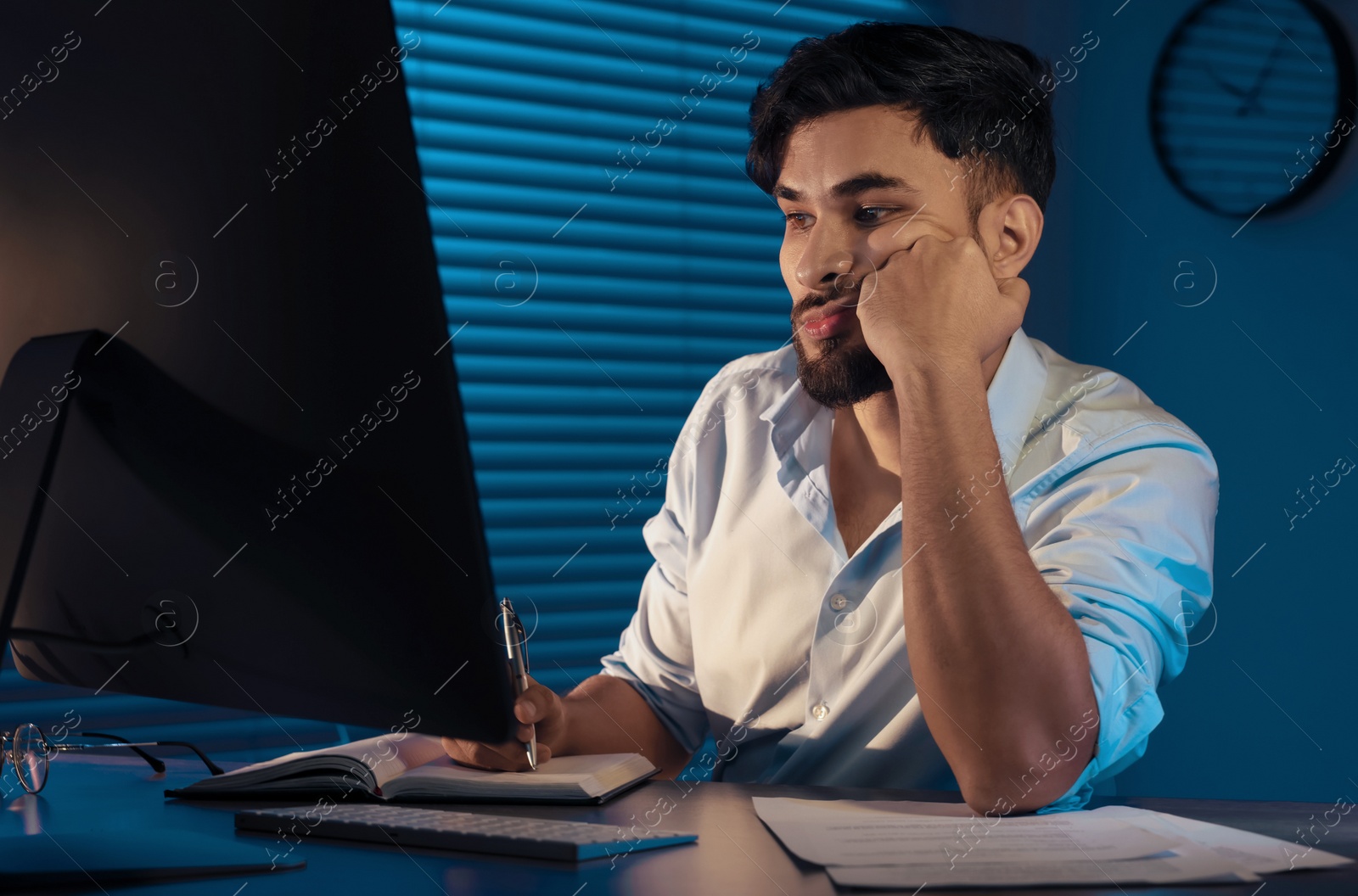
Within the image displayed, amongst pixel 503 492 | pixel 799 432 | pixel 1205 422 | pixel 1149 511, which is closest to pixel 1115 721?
pixel 1149 511

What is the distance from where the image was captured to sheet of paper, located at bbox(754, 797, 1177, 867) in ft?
2.03

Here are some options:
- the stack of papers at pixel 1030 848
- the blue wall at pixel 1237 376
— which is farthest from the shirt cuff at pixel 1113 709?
the blue wall at pixel 1237 376

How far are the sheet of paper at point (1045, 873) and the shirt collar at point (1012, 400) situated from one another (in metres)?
0.63

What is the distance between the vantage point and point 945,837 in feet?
2.21

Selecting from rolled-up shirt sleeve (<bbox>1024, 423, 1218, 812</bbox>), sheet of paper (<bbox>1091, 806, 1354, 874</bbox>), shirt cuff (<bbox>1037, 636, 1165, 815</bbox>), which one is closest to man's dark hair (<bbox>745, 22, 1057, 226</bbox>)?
rolled-up shirt sleeve (<bbox>1024, 423, 1218, 812</bbox>)

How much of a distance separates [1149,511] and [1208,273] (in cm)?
125

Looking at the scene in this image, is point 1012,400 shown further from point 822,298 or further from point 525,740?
point 525,740

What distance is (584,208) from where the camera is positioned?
6.81 feet

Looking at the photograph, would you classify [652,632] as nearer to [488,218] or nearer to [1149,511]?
[1149,511]

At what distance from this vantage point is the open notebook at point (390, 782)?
86 centimetres

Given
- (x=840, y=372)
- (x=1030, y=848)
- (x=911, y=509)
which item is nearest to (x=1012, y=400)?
(x=840, y=372)

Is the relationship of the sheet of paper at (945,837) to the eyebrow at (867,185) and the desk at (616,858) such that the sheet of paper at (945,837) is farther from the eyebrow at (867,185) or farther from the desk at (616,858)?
the eyebrow at (867,185)

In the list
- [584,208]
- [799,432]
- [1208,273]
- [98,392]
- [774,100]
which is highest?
[584,208]

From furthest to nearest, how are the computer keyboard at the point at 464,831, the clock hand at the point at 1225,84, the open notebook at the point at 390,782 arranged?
the clock hand at the point at 1225,84 → the open notebook at the point at 390,782 → the computer keyboard at the point at 464,831
